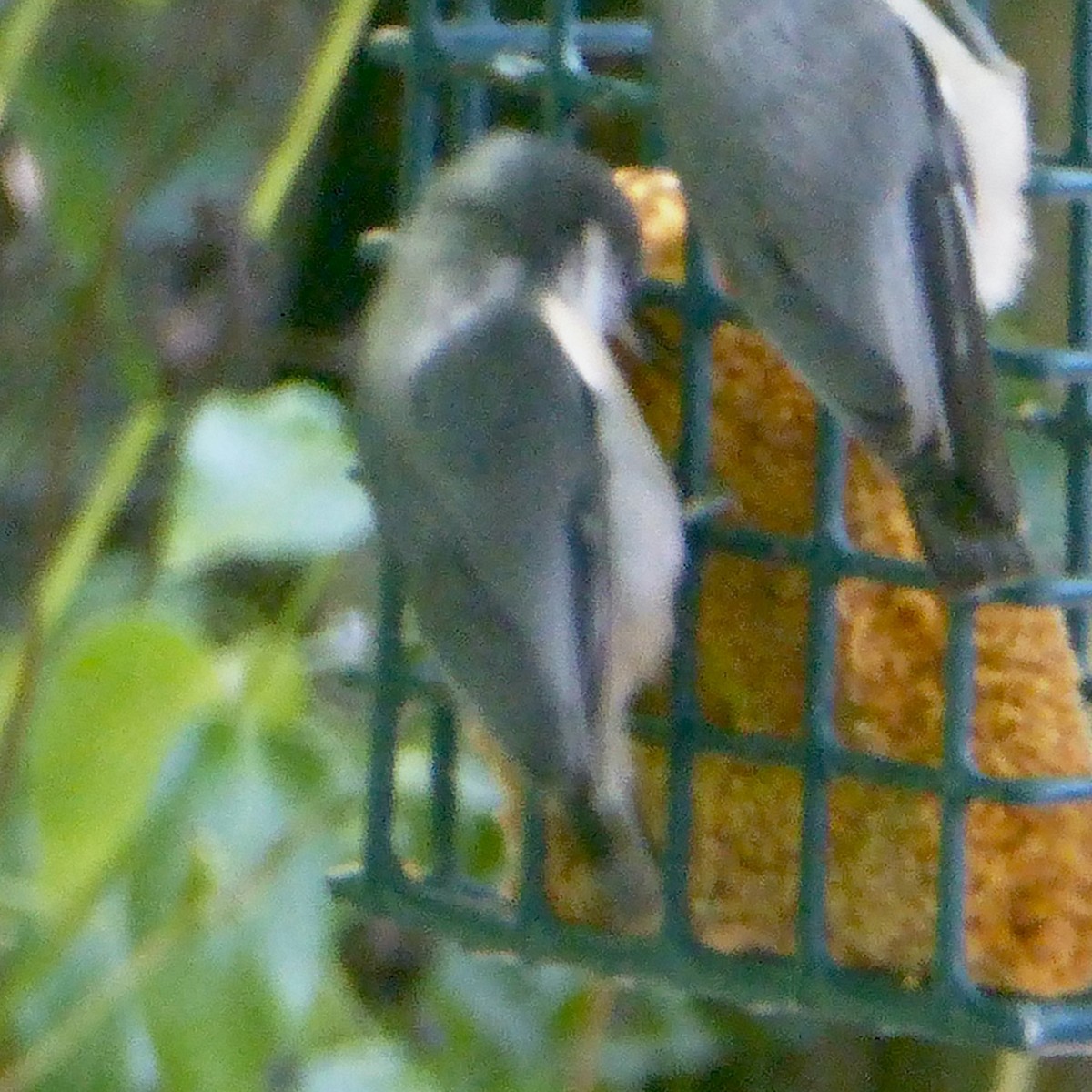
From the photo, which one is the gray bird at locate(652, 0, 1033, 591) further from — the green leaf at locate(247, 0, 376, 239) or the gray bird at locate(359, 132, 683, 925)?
the green leaf at locate(247, 0, 376, 239)

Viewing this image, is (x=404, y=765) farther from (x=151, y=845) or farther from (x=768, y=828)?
(x=768, y=828)

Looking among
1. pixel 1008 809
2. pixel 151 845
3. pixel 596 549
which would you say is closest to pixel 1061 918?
pixel 1008 809

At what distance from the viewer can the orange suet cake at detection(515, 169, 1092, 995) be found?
966 millimetres

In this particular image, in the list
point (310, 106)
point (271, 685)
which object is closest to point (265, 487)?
point (271, 685)

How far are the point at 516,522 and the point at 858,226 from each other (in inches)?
7.6

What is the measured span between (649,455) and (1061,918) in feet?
0.89

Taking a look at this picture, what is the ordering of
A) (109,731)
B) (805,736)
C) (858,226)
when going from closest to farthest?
(858,226) < (805,736) < (109,731)

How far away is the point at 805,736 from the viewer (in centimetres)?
97

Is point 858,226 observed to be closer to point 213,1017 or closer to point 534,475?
point 534,475

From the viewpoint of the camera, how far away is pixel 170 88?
153 centimetres

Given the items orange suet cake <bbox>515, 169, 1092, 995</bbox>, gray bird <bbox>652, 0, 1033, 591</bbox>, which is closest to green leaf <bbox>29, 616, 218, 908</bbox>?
orange suet cake <bbox>515, 169, 1092, 995</bbox>

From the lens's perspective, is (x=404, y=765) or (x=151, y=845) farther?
(x=404, y=765)

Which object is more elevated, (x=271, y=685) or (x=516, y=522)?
(x=516, y=522)

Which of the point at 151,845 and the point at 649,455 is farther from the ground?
the point at 649,455
